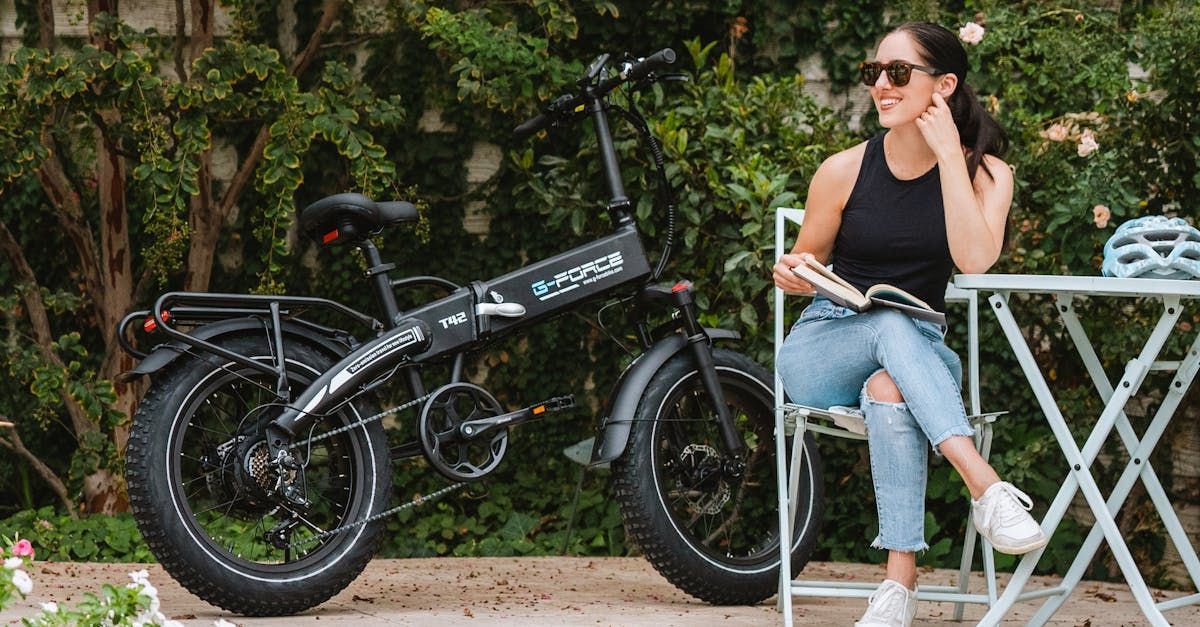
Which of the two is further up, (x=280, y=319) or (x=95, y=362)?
(x=280, y=319)

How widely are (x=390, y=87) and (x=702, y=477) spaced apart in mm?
2177

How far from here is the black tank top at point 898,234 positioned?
116 inches

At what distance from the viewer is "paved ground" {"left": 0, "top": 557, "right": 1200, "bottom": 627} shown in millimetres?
3102

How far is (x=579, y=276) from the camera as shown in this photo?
343 cm

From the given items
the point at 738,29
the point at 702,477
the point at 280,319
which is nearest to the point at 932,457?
the point at 702,477

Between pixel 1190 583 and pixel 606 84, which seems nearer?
pixel 606 84

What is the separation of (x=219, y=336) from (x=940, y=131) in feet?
5.30

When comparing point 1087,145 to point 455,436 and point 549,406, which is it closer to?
point 549,406

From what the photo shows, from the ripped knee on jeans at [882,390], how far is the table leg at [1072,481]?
239 mm

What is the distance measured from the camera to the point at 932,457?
445 cm

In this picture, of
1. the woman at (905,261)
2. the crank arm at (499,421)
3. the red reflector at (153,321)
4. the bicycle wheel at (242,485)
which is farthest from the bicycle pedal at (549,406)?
the red reflector at (153,321)

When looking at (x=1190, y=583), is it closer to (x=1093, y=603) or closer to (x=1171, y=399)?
(x=1093, y=603)

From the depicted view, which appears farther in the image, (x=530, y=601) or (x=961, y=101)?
(x=530, y=601)

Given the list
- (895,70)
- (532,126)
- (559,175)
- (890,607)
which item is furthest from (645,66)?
(890,607)
